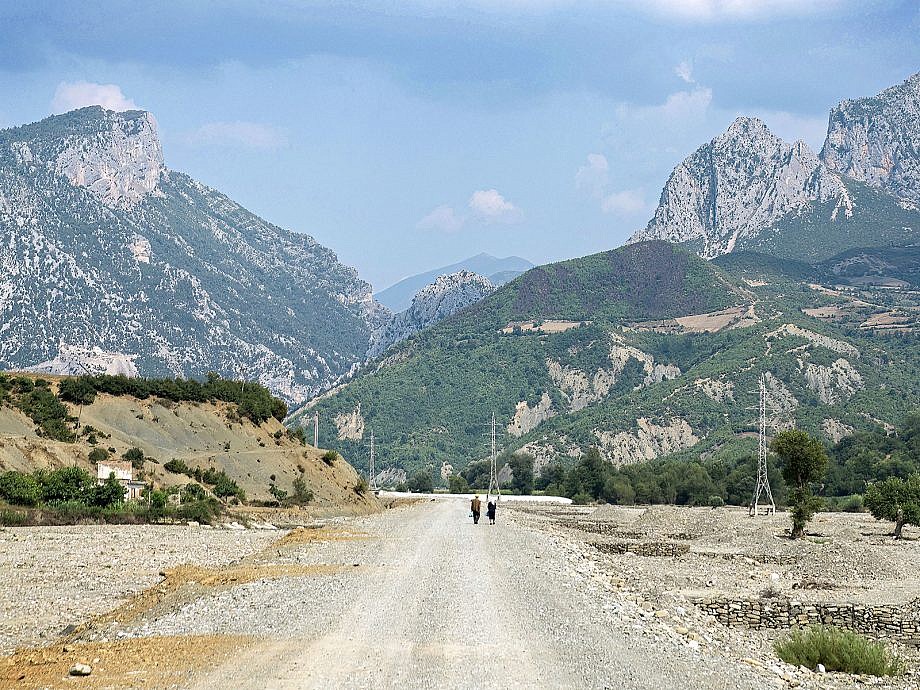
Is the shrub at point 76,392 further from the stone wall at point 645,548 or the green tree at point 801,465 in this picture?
the green tree at point 801,465

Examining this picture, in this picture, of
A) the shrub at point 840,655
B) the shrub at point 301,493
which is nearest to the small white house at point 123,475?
the shrub at point 301,493

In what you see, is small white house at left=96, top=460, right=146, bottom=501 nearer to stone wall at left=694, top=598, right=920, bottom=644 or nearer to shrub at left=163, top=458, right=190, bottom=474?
shrub at left=163, top=458, right=190, bottom=474

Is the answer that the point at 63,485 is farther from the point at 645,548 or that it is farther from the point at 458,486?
the point at 458,486

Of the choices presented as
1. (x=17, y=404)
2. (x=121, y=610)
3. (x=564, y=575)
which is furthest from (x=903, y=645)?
(x=17, y=404)

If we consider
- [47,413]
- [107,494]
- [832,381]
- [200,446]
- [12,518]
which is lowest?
[12,518]

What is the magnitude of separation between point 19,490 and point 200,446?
30709 mm

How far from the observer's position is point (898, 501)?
6575 centimetres

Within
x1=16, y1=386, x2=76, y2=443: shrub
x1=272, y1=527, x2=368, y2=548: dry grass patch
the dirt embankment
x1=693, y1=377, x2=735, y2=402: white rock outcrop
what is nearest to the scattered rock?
x1=272, y1=527, x2=368, y2=548: dry grass patch

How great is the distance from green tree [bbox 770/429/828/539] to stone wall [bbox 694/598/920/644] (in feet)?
101

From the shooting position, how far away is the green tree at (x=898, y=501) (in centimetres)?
6366

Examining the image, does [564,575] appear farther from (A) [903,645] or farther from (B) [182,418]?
(B) [182,418]

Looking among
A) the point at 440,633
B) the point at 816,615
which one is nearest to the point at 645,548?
the point at 816,615

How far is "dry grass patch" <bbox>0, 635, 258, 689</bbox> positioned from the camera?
13125 millimetres

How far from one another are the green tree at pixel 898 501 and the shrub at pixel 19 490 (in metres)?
48.6
